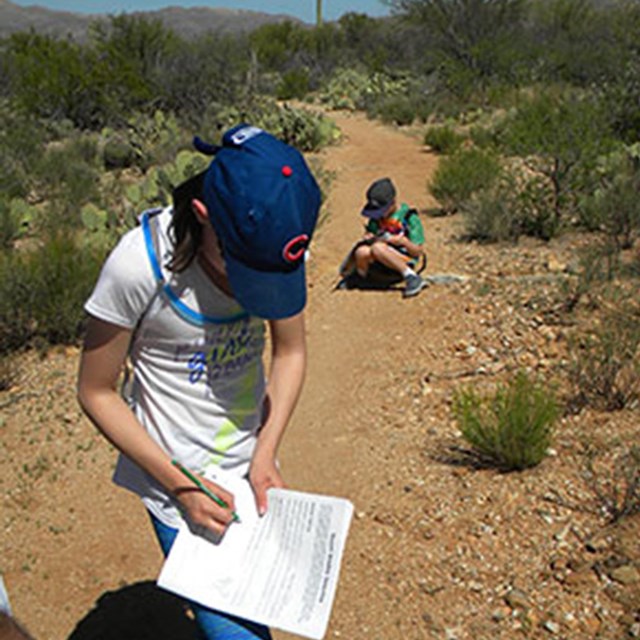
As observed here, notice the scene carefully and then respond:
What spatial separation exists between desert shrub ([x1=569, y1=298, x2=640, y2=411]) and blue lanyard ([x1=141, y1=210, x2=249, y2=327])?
2830 millimetres

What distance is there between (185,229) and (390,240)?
191 inches

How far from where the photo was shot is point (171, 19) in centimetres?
9156

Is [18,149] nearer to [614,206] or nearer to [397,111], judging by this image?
[397,111]

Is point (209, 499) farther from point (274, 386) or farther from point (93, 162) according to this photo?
point (93, 162)

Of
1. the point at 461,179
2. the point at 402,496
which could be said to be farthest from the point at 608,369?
the point at 461,179

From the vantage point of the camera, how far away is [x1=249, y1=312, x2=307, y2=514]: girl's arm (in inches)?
76.9

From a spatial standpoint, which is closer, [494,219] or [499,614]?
[499,614]

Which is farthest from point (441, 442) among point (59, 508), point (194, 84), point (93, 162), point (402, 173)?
point (194, 84)

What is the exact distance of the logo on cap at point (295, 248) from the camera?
163 cm

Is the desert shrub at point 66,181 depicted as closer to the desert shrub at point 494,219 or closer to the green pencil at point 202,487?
the desert shrub at point 494,219

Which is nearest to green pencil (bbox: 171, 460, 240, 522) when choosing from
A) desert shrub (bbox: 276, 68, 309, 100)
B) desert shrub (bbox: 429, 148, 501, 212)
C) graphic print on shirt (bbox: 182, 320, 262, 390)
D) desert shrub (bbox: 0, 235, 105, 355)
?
graphic print on shirt (bbox: 182, 320, 262, 390)

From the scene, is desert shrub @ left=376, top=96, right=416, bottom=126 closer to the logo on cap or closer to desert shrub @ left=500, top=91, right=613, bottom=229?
desert shrub @ left=500, top=91, right=613, bottom=229

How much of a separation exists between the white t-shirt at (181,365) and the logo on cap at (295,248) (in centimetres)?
23

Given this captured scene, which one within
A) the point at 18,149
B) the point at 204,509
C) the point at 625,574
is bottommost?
the point at 18,149
